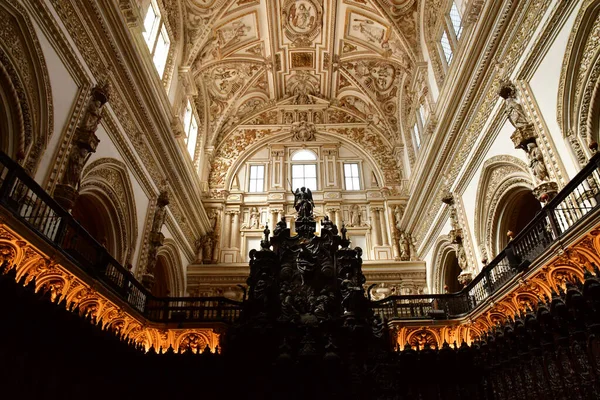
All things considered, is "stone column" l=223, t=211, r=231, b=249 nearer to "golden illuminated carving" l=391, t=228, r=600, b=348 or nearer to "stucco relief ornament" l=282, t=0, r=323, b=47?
"stucco relief ornament" l=282, t=0, r=323, b=47

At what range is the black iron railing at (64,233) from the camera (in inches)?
243

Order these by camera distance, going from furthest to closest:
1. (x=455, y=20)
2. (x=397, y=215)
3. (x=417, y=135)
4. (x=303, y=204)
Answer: (x=397, y=215)
(x=417, y=135)
(x=303, y=204)
(x=455, y=20)

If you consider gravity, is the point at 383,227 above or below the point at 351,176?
below

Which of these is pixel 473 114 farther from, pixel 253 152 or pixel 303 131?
pixel 253 152

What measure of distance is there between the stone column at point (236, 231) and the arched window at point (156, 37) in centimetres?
740

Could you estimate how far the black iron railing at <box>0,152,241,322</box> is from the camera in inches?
243

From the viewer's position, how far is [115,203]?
11492 millimetres

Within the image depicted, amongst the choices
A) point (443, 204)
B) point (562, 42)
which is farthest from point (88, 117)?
point (443, 204)

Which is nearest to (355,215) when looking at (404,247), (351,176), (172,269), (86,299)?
(351,176)

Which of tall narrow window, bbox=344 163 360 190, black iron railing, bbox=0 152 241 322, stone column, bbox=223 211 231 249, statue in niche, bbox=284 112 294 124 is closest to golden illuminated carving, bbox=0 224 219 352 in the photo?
black iron railing, bbox=0 152 241 322

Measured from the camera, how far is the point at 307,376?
38.5 ft

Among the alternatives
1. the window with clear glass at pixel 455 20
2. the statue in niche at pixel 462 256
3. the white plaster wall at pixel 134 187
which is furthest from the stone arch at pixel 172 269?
the window with clear glass at pixel 455 20

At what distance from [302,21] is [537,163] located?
13450 millimetres

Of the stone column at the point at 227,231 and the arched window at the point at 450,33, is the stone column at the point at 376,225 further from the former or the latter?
the arched window at the point at 450,33
